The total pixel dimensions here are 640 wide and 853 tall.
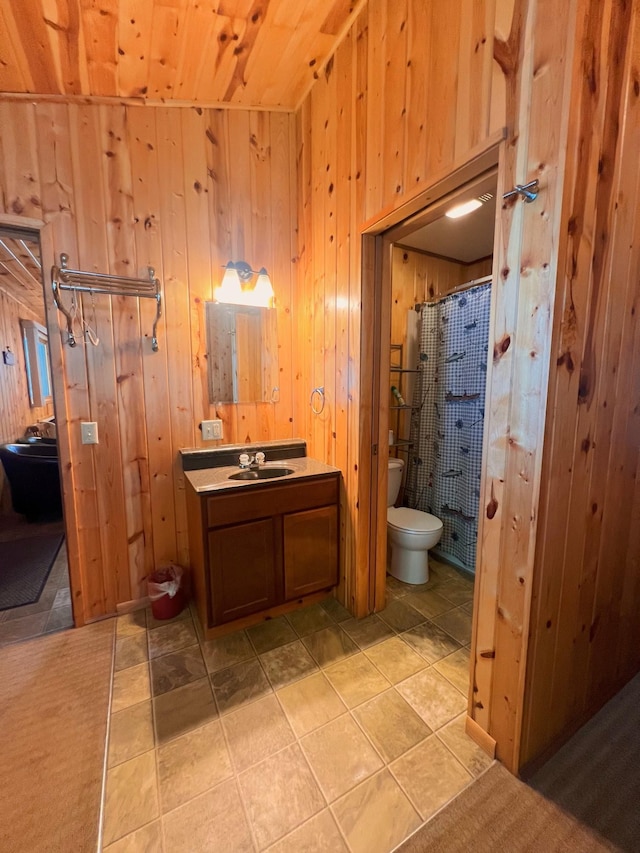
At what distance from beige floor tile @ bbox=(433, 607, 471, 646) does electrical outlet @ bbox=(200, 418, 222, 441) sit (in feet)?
5.53

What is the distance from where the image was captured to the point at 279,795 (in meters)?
1.16

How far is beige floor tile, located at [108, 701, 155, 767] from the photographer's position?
130 cm

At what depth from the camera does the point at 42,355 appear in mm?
5512

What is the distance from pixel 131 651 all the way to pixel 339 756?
1162 mm

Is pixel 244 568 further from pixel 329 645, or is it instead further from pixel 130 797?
pixel 130 797

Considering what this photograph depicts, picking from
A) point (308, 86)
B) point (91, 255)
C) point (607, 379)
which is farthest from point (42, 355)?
Result: point (607, 379)

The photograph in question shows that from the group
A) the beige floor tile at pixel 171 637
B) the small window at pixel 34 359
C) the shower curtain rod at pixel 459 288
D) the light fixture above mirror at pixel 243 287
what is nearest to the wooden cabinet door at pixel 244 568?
the beige floor tile at pixel 171 637

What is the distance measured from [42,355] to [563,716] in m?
7.03

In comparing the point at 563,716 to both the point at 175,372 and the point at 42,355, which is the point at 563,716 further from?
the point at 42,355

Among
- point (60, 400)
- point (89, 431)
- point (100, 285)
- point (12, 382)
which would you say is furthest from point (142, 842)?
point (12, 382)

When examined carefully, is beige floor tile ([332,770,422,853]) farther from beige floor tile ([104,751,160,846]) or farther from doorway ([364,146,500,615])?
doorway ([364,146,500,615])

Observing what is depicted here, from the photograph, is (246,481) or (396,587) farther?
(396,587)

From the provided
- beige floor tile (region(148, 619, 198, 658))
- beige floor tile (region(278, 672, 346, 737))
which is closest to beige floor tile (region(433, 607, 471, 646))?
beige floor tile (region(278, 672, 346, 737))

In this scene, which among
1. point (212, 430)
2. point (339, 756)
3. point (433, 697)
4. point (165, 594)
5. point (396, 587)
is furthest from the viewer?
point (396, 587)
